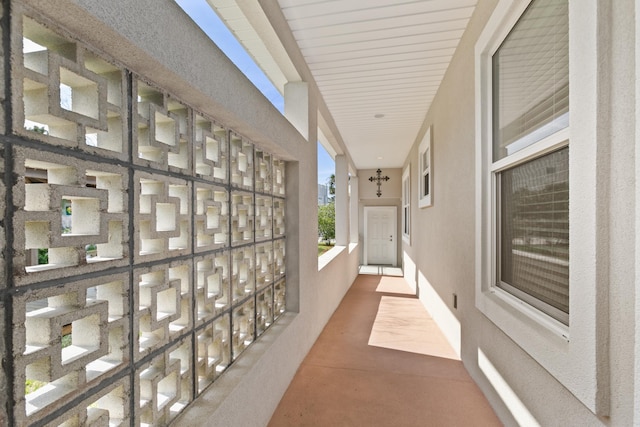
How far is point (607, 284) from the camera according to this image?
0.96m

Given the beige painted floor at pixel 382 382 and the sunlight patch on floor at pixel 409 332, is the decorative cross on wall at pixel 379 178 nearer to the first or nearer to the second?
the sunlight patch on floor at pixel 409 332

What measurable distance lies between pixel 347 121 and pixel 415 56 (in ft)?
5.99

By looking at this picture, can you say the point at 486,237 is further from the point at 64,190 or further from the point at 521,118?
the point at 64,190

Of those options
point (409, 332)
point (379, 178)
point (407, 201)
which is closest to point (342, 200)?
point (407, 201)

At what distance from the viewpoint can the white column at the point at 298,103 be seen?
275cm

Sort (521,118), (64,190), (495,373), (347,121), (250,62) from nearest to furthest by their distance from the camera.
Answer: (64,190) → (521,118) → (495,373) → (250,62) → (347,121)

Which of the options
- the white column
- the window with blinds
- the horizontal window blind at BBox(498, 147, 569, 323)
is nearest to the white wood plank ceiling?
the white column

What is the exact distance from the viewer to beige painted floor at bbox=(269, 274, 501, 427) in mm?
1920

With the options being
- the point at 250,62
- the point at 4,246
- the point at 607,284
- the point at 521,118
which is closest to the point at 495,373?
the point at 607,284

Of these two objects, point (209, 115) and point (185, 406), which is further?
point (209, 115)

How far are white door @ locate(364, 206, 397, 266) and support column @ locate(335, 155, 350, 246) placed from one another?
372cm

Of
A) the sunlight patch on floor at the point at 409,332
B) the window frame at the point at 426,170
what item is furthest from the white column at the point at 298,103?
the sunlight patch on floor at the point at 409,332

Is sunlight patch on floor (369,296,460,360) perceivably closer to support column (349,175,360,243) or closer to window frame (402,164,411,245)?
window frame (402,164,411,245)

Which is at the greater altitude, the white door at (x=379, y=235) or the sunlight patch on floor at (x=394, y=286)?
the white door at (x=379, y=235)
